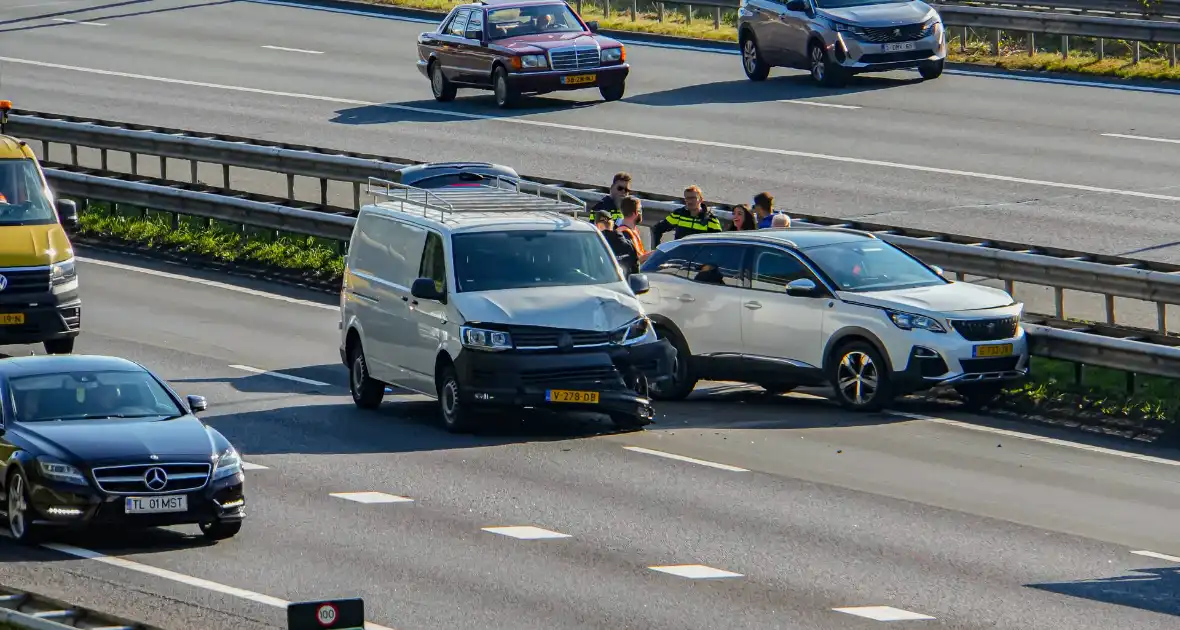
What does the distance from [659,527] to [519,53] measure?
2185 cm

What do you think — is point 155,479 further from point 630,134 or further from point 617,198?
point 630,134

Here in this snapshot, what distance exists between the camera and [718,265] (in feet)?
68.7

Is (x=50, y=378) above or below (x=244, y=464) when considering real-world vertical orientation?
above

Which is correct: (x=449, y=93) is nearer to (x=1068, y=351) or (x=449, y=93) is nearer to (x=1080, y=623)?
(x=1068, y=351)

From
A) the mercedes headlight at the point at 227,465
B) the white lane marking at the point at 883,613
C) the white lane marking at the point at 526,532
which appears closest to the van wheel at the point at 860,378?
the white lane marking at the point at 526,532

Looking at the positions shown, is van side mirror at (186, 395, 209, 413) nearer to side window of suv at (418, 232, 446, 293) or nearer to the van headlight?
side window of suv at (418, 232, 446, 293)

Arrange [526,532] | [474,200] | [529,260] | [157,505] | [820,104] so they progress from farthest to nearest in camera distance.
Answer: [820,104]
[474,200]
[529,260]
[526,532]
[157,505]

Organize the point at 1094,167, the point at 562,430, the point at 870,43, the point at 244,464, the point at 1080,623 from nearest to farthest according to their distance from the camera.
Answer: the point at 1080,623 < the point at 244,464 < the point at 562,430 < the point at 1094,167 < the point at 870,43

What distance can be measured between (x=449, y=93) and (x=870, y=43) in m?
7.16

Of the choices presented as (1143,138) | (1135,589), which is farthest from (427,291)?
(1143,138)

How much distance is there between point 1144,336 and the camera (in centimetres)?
1967

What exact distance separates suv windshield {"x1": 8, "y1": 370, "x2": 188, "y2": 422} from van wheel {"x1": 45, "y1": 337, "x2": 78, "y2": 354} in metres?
7.09

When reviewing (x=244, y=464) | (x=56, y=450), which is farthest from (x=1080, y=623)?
(x=244, y=464)

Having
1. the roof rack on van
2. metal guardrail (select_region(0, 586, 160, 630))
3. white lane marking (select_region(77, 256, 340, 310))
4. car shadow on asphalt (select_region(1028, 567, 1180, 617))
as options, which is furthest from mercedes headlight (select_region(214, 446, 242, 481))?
white lane marking (select_region(77, 256, 340, 310))
